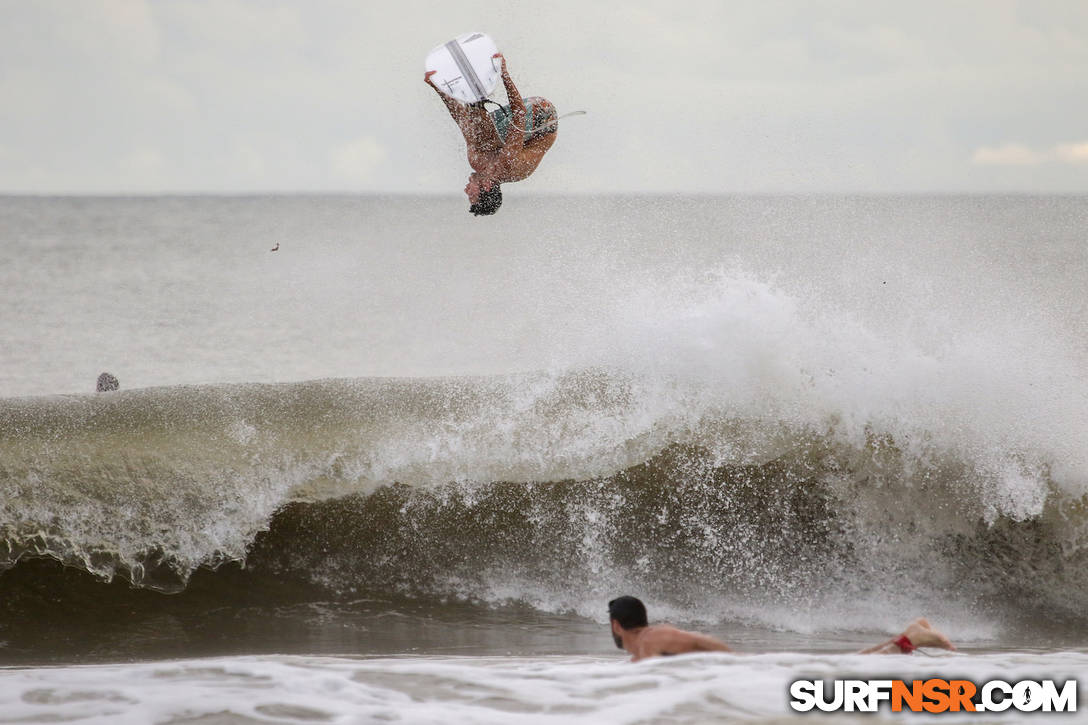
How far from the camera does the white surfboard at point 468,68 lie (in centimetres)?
642

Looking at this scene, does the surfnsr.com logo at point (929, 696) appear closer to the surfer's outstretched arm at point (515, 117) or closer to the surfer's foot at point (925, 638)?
the surfer's foot at point (925, 638)

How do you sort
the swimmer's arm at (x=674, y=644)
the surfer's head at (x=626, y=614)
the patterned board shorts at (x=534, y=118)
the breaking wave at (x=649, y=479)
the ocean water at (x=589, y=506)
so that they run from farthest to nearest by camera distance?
the breaking wave at (x=649, y=479)
the patterned board shorts at (x=534, y=118)
the ocean water at (x=589, y=506)
the surfer's head at (x=626, y=614)
the swimmer's arm at (x=674, y=644)

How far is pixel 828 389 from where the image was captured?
25.1 feet

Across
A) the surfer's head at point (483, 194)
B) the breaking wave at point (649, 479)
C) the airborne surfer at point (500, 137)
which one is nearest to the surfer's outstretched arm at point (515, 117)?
the airborne surfer at point (500, 137)

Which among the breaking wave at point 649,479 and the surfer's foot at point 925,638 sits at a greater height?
the breaking wave at point 649,479

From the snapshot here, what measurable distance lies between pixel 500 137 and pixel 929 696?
408 centimetres

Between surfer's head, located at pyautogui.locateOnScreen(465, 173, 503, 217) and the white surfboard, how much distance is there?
0.53m

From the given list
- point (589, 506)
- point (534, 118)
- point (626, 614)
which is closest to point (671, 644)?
point (626, 614)

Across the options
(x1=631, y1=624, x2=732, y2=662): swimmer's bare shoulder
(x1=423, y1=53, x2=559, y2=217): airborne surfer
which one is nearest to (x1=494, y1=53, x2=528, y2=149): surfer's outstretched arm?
(x1=423, y1=53, x2=559, y2=217): airborne surfer

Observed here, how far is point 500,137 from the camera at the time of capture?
6.67 m

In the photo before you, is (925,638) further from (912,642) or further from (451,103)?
(451,103)

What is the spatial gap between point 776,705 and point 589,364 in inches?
164

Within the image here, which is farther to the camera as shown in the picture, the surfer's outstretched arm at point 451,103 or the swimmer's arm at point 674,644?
the surfer's outstretched arm at point 451,103

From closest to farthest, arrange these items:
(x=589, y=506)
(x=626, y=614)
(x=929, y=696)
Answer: (x=929, y=696)
(x=626, y=614)
(x=589, y=506)
